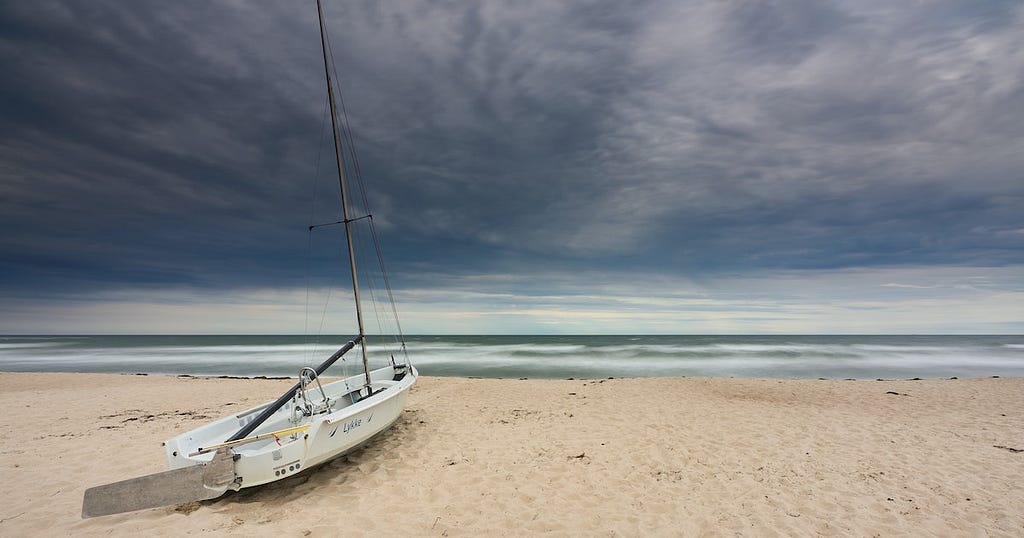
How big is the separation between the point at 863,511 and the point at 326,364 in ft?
30.2

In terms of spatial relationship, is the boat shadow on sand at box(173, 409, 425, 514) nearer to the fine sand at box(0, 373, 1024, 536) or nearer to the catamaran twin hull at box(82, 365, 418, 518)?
the fine sand at box(0, 373, 1024, 536)

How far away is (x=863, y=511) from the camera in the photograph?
5262 millimetres

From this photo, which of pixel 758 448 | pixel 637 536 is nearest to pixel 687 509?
pixel 637 536

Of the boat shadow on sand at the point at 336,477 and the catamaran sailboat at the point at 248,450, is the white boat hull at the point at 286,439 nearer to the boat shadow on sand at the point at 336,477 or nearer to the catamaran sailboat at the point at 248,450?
the catamaran sailboat at the point at 248,450

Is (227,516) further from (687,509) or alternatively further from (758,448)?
(758,448)

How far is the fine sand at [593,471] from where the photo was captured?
504 centimetres

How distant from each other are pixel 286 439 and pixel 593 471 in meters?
5.30

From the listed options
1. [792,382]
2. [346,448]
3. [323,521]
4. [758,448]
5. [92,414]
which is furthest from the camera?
[792,382]

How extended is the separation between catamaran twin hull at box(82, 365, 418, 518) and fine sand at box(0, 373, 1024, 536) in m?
0.35

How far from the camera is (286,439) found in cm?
696

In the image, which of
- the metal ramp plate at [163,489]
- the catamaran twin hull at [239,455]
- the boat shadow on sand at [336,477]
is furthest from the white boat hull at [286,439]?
the boat shadow on sand at [336,477]

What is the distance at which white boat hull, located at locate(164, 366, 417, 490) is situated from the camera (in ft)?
17.8

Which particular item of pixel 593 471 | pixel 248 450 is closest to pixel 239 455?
pixel 248 450

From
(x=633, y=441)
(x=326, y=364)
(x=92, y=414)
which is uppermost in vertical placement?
(x=326, y=364)
